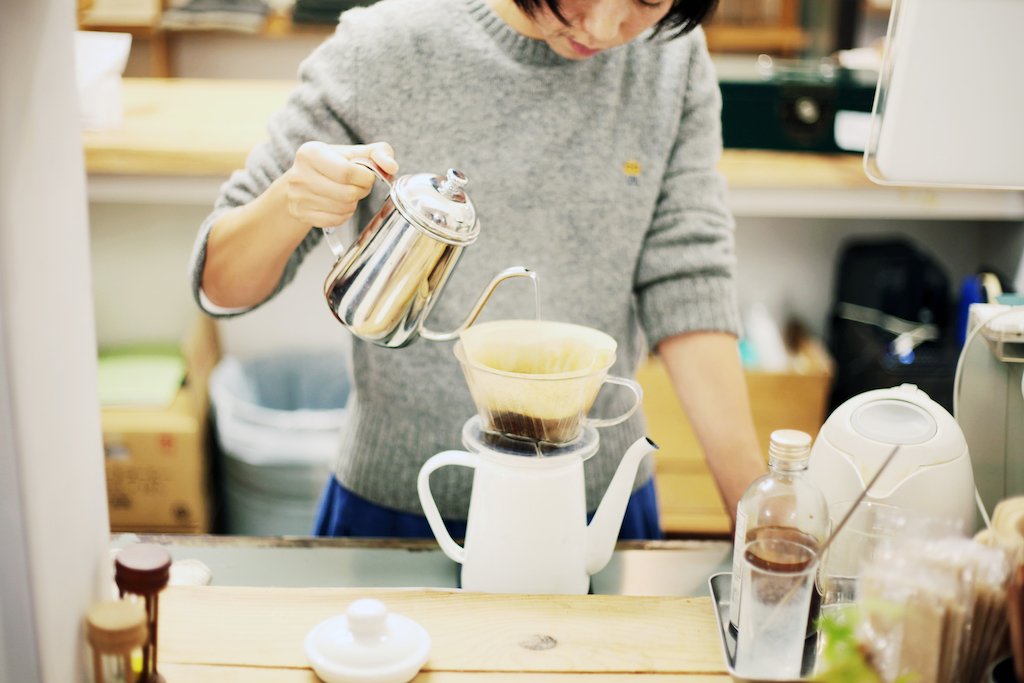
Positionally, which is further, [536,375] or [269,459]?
[269,459]

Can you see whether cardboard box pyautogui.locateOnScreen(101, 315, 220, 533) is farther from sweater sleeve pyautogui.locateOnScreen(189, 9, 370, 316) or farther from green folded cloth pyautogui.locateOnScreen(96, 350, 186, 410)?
sweater sleeve pyautogui.locateOnScreen(189, 9, 370, 316)

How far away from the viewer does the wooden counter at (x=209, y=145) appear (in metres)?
1.89

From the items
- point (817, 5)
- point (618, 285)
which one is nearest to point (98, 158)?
point (618, 285)

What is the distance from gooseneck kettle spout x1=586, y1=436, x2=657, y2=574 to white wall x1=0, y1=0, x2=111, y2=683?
0.49 m

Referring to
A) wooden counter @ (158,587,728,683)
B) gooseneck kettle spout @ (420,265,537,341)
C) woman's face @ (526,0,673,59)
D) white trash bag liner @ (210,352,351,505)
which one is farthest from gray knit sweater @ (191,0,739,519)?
white trash bag liner @ (210,352,351,505)

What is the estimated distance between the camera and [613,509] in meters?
0.90

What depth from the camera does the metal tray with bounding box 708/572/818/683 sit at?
76cm

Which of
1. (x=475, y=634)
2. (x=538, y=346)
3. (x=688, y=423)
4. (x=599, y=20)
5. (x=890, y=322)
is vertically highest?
(x=599, y=20)

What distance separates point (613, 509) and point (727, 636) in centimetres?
17

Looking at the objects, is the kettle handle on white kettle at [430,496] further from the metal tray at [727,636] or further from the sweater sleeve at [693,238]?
the sweater sleeve at [693,238]

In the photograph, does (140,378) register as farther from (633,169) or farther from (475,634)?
(475,634)

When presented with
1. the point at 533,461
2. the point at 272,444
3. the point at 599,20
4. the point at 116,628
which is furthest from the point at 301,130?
the point at 272,444

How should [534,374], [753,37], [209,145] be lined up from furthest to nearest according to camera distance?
[753,37] → [209,145] → [534,374]

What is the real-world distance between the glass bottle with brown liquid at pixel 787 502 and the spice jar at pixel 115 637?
0.51m
